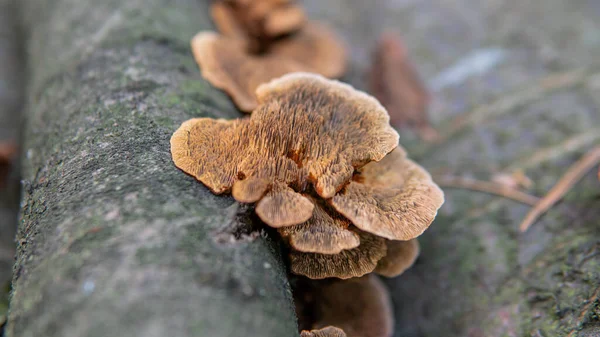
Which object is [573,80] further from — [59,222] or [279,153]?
[59,222]

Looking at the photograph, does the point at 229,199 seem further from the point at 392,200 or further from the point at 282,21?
the point at 282,21

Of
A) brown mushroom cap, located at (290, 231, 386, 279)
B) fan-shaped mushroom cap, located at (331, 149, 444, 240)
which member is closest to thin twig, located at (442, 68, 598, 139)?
fan-shaped mushroom cap, located at (331, 149, 444, 240)

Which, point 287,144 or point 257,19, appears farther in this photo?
point 257,19

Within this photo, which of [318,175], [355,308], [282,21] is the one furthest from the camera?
[282,21]

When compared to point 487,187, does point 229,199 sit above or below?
above

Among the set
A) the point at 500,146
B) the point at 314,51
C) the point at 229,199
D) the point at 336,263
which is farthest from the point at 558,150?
the point at 229,199

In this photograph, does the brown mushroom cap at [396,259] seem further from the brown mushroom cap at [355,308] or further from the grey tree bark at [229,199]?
the grey tree bark at [229,199]

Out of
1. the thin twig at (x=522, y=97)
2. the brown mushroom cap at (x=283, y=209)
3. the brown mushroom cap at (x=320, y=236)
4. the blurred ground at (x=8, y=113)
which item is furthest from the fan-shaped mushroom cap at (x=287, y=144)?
the thin twig at (x=522, y=97)
